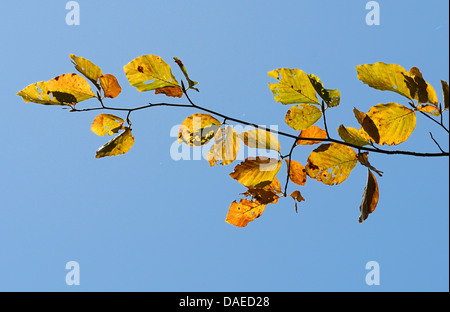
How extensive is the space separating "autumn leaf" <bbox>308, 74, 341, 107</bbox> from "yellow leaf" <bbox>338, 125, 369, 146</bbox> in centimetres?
4

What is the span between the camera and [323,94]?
0.54 metres

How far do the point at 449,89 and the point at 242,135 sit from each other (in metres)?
0.27

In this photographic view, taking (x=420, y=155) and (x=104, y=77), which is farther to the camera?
(x=104, y=77)

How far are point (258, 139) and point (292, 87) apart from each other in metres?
0.09

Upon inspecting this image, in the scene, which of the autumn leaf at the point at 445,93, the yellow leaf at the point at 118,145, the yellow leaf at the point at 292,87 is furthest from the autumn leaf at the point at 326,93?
the yellow leaf at the point at 118,145

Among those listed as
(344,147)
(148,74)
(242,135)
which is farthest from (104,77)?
(344,147)

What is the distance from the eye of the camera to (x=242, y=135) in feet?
1.92

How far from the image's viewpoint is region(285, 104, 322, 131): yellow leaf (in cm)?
58

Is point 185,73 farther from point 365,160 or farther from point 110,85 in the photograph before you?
point 365,160

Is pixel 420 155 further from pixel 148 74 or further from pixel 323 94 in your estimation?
pixel 148 74

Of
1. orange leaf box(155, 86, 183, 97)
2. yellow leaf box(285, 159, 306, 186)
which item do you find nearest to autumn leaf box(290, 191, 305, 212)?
yellow leaf box(285, 159, 306, 186)

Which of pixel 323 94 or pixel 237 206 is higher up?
pixel 323 94

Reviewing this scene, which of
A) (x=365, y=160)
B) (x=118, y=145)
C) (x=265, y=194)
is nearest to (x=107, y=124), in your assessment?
(x=118, y=145)

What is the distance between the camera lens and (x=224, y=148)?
23.2 inches
